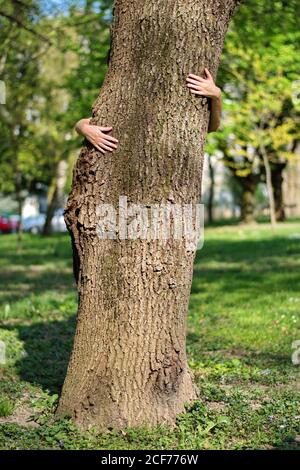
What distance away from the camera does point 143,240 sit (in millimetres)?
5160

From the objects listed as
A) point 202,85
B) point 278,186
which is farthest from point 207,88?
point 278,186

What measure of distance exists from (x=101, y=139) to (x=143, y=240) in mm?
763

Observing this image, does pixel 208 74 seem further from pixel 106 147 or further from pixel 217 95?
pixel 106 147

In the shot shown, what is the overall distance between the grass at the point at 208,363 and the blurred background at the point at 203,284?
0.05ft

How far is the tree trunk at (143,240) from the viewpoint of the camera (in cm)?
511

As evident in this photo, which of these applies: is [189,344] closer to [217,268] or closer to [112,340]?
[112,340]

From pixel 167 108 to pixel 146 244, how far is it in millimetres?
944

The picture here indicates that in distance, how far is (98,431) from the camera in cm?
497

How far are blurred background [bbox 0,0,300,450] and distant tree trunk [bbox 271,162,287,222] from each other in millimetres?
1813

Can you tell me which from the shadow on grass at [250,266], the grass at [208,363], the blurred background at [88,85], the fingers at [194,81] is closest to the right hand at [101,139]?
the fingers at [194,81]

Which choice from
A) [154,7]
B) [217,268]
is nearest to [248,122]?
[217,268]

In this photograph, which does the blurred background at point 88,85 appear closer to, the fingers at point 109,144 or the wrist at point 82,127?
the wrist at point 82,127

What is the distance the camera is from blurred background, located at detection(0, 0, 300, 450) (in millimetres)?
5109

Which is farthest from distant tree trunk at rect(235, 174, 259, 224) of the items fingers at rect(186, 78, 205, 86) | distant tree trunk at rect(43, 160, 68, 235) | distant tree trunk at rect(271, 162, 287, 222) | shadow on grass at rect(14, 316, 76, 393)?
fingers at rect(186, 78, 205, 86)
